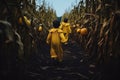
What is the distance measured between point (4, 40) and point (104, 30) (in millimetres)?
1661

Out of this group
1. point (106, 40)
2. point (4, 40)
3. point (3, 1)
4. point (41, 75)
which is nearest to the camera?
point (3, 1)

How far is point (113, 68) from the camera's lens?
574cm

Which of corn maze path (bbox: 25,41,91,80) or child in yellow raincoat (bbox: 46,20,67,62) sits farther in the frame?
child in yellow raincoat (bbox: 46,20,67,62)

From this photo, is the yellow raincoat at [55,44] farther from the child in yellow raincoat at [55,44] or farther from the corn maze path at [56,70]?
the corn maze path at [56,70]

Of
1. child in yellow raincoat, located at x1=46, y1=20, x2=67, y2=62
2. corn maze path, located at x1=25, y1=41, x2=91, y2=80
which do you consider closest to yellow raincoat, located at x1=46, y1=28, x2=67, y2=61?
child in yellow raincoat, located at x1=46, y1=20, x2=67, y2=62

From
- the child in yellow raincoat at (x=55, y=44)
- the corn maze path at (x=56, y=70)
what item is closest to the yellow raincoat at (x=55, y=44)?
the child in yellow raincoat at (x=55, y=44)

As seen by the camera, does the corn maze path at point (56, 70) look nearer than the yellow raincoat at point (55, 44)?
Yes

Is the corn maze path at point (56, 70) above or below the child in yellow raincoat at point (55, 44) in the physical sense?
below

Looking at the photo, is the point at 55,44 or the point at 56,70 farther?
the point at 55,44

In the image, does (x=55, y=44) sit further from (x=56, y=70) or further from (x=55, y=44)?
(x=56, y=70)

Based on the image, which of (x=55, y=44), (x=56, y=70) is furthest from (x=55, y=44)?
(x=56, y=70)

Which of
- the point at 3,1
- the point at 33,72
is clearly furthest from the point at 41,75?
the point at 3,1

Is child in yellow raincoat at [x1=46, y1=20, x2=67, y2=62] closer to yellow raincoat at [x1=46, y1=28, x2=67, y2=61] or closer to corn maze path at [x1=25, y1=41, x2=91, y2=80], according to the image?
yellow raincoat at [x1=46, y1=28, x2=67, y2=61]

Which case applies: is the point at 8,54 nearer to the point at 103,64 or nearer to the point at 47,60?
the point at 103,64
